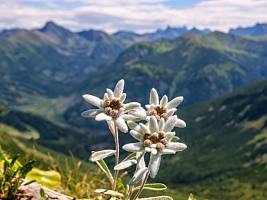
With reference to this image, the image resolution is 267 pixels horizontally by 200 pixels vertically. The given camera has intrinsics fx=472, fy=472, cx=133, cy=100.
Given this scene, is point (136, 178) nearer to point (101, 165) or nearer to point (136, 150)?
point (136, 150)

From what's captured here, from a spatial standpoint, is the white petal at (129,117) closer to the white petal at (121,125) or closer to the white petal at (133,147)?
the white petal at (121,125)

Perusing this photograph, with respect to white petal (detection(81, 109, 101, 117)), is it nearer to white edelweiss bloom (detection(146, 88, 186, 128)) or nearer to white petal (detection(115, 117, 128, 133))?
white petal (detection(115, 117, 128, 133))

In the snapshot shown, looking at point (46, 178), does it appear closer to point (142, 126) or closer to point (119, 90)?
point (119, 90)

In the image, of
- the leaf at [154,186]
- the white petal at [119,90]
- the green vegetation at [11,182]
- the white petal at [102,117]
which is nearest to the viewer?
the white petal at [102,117]

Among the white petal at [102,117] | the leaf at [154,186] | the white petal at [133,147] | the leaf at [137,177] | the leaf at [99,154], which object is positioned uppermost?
the white petal at [102,117]

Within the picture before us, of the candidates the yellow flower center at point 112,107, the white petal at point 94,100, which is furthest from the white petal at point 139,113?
the white petal at point 94,100

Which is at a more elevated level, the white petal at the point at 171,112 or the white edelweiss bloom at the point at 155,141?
the white petal at the point at 171,112

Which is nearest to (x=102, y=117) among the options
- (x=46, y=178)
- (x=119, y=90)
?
(x=119, y=90)

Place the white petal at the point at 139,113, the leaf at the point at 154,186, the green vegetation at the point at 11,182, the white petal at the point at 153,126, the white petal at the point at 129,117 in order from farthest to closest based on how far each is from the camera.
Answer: the green vegetation at the point at 11,182 < the leaf at the point at 154,186 < the white petal at the point at 129,117 < the white petal at the point at 139,113 < the white petal at the point at 153,126
